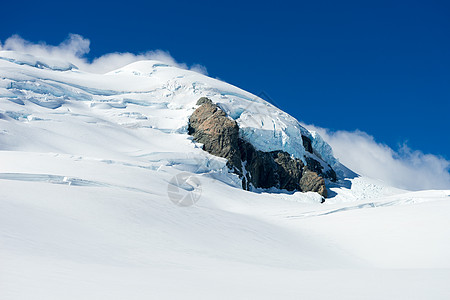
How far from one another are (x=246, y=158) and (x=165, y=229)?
2604 cm

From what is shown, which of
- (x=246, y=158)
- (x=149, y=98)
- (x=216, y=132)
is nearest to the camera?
(x=216, y=132)

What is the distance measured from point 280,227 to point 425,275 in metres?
8.45

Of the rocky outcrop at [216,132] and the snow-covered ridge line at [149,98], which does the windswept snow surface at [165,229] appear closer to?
the snow-covered ridge line at [149,98]

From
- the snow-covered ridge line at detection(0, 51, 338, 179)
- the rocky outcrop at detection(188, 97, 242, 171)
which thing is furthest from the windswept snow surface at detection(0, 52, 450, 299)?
the rocky outcrop at detection(188, 97, 242, 171)

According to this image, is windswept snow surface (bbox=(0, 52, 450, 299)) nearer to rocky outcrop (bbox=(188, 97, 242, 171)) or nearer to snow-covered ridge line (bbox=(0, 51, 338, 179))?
snow-covered ridge line (bbox=(0, 51, 338, 179))

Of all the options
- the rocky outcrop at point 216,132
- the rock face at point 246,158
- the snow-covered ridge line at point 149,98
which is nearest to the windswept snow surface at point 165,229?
the snow-covered ridge line at point 149,98

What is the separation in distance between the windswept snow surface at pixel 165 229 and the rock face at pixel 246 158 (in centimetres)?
226

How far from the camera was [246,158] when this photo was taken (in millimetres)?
35500

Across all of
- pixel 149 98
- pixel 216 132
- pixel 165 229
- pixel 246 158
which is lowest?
pixel 165 229

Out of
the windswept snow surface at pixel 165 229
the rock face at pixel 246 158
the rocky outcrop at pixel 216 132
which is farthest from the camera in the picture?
the rock face at pixel 246 158

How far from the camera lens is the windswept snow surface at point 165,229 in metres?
4.84

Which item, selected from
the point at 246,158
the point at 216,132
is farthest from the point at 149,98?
the point at 246,158

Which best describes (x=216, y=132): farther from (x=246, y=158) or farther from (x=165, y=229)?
(x=165, y=229)

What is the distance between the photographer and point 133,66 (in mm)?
51719
